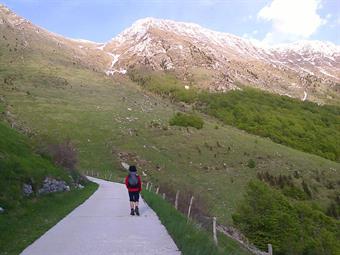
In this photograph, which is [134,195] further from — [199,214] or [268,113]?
[268,113]

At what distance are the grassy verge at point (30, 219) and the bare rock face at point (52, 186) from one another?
0.36 metres

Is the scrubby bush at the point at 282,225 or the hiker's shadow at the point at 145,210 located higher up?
the hiker's shadow at the point at 145,210

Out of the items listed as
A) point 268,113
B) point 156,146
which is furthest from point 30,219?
point 268,113

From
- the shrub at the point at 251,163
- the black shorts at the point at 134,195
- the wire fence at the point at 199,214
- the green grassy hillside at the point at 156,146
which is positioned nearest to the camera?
the black shorts at the point at 134,195

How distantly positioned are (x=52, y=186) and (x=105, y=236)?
10.5 metres

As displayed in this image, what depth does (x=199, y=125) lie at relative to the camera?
7212 centimetres

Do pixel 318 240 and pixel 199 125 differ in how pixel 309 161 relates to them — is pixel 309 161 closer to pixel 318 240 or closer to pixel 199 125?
pixel 199 125

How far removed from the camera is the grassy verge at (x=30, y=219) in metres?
12.7

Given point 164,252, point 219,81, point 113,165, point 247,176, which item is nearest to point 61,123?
point 113,165

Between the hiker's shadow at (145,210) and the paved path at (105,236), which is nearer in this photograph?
the paved path at (105,236)

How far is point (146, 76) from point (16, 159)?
406 ft

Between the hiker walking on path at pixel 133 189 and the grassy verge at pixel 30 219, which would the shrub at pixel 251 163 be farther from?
the hiker walking on path at pixel 133 189

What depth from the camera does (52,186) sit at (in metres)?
23.3

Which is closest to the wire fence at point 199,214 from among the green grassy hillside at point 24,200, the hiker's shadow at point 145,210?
the hiker's shadow at point 145,210
